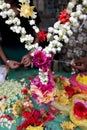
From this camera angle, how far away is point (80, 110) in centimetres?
164

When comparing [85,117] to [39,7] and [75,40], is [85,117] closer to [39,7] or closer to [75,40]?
[75,40]

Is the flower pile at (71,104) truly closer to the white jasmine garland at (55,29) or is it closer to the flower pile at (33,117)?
the flower pile at (33,117)

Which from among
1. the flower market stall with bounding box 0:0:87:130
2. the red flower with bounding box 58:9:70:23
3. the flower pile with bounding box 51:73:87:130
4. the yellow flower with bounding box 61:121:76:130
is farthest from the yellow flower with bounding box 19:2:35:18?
the yellow flower with bounding box 61:121:76:130

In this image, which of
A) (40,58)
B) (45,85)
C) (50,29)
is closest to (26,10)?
(50,29)

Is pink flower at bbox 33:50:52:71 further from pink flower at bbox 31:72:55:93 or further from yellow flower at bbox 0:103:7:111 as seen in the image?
yellow flower at bbox 0:103:7:111

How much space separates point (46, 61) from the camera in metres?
1.55

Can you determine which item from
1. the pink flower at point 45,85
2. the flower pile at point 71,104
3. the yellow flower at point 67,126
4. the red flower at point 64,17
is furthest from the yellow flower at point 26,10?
the yellow flower at point 67,126

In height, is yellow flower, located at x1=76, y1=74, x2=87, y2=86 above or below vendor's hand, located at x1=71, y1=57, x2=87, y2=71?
below

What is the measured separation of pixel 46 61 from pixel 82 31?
1.89 meters

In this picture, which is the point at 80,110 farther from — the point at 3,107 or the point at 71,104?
the point at 3,107

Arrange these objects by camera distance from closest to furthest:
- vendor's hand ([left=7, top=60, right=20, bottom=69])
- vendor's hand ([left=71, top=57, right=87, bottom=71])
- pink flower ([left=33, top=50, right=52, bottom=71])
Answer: pink flower ([left=33, top=50, right=52, bottom=71]) < vendor's hand ([left=71, top=57, right=87, bottom=71]) < vendor's hand ([left=7, top=60, right=20, bottom=69])

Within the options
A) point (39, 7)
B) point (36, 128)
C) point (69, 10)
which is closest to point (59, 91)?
point (36, 128)

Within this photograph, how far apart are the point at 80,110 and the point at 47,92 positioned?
0.64 ft

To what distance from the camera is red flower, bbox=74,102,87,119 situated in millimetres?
1622
